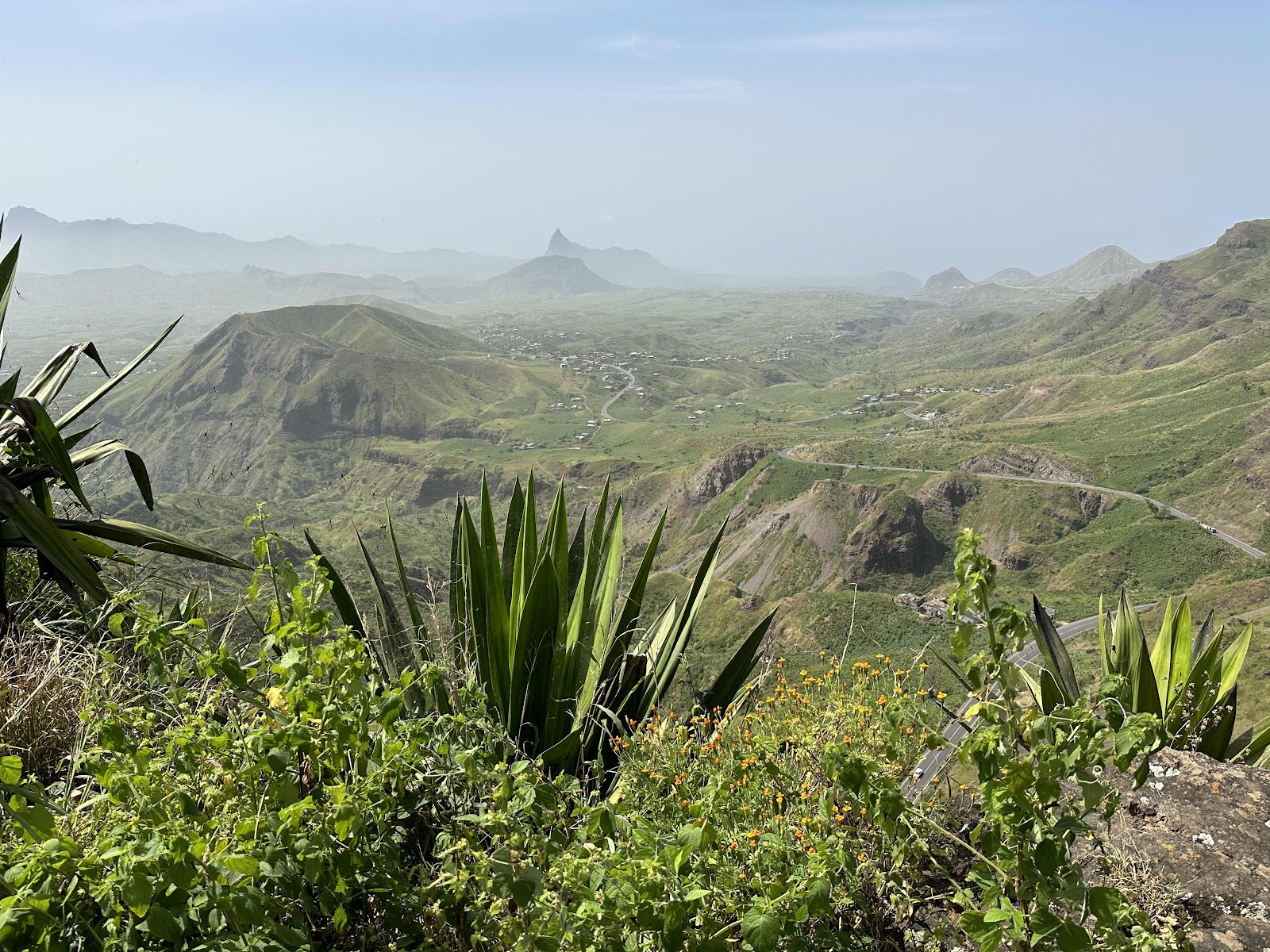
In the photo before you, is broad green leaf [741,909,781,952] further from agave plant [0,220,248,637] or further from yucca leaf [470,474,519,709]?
agave plant [0,220,248,637]

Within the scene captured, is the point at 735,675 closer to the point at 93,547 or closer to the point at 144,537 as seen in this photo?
the point at 144,537

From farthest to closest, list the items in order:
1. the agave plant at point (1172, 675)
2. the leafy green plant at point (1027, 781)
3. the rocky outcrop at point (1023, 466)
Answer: the rocky outcrop at point (1023, 466)
the agave plant at point (1172, 675)
the leafy green plant at point (1027, 781)

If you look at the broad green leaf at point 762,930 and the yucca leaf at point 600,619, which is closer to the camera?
the broad green leaf at point 762,930

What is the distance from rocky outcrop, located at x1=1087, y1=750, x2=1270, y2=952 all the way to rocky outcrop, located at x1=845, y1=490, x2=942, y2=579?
7309 centimetres

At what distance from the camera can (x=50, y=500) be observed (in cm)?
436

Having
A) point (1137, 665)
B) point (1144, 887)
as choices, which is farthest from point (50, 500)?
point (1137, 665)

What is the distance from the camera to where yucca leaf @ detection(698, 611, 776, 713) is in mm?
3643

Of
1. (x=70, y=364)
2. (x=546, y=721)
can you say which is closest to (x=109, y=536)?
(x=70, y=364)

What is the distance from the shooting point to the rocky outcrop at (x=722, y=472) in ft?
333

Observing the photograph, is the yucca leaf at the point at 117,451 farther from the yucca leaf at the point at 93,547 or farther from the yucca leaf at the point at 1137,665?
the yucca leaf at the point at 1137,665

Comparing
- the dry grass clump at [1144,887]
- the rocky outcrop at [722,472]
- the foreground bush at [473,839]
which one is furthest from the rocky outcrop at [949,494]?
the foreground bush at [473,839]

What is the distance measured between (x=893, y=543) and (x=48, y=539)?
7725cm

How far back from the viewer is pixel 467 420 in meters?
160

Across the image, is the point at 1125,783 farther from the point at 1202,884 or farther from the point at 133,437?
the point at 133,437
